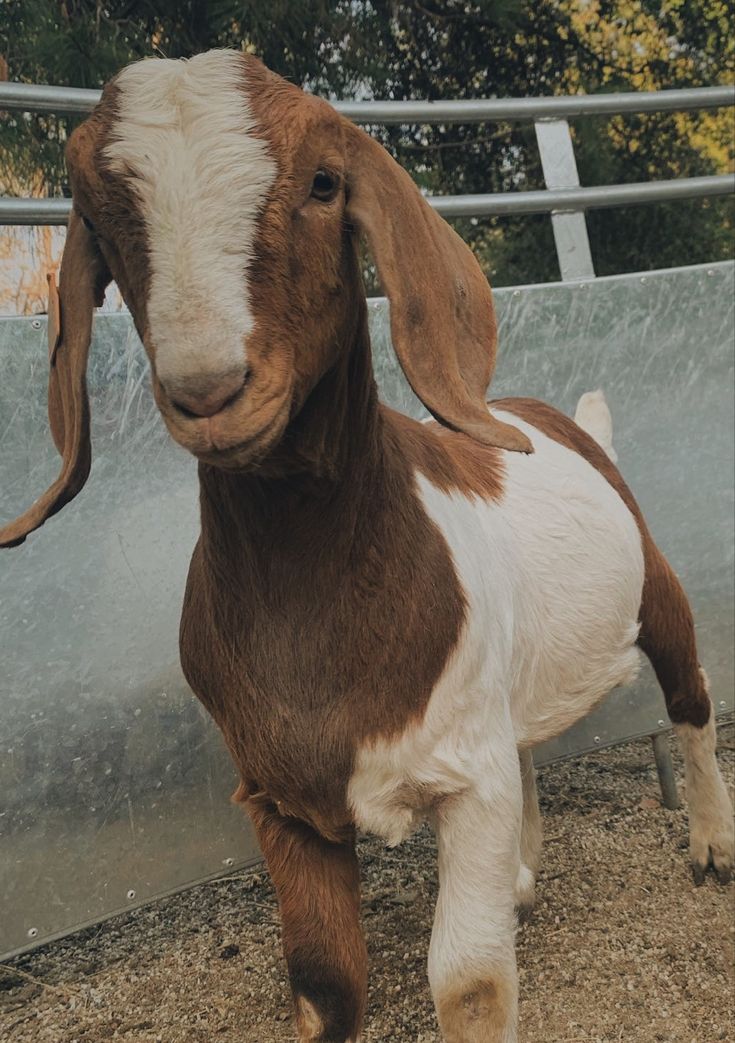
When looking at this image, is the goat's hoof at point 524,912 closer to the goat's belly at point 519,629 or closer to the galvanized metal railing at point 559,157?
the goat's belly at point 519,629

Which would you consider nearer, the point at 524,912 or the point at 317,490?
the point at 317,490

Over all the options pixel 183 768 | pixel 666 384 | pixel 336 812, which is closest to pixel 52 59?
pixel 666 384

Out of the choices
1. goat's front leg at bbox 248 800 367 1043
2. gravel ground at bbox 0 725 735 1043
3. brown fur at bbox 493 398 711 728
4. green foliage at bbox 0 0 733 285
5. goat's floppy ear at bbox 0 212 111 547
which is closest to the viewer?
goat's floppy ear at bbox 0 212 111 547

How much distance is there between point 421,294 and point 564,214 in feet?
7.39

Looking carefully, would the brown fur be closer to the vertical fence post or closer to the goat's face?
the vertical fence post

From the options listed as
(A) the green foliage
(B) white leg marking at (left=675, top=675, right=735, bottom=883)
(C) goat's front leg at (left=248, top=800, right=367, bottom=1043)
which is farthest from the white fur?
(A) the green foliage

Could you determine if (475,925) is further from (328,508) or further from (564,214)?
(564,214)

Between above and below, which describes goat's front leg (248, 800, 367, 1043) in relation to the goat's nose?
below

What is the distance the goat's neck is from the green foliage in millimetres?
3821

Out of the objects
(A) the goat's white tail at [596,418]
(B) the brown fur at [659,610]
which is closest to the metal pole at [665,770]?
(B) the brown fur at [659,610]

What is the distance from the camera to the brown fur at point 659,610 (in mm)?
3107

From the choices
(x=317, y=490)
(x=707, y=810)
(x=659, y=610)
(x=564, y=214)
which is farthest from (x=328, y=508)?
(x=564, y=214)

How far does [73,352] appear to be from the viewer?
183cm

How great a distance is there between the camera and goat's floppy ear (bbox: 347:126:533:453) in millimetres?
1711
